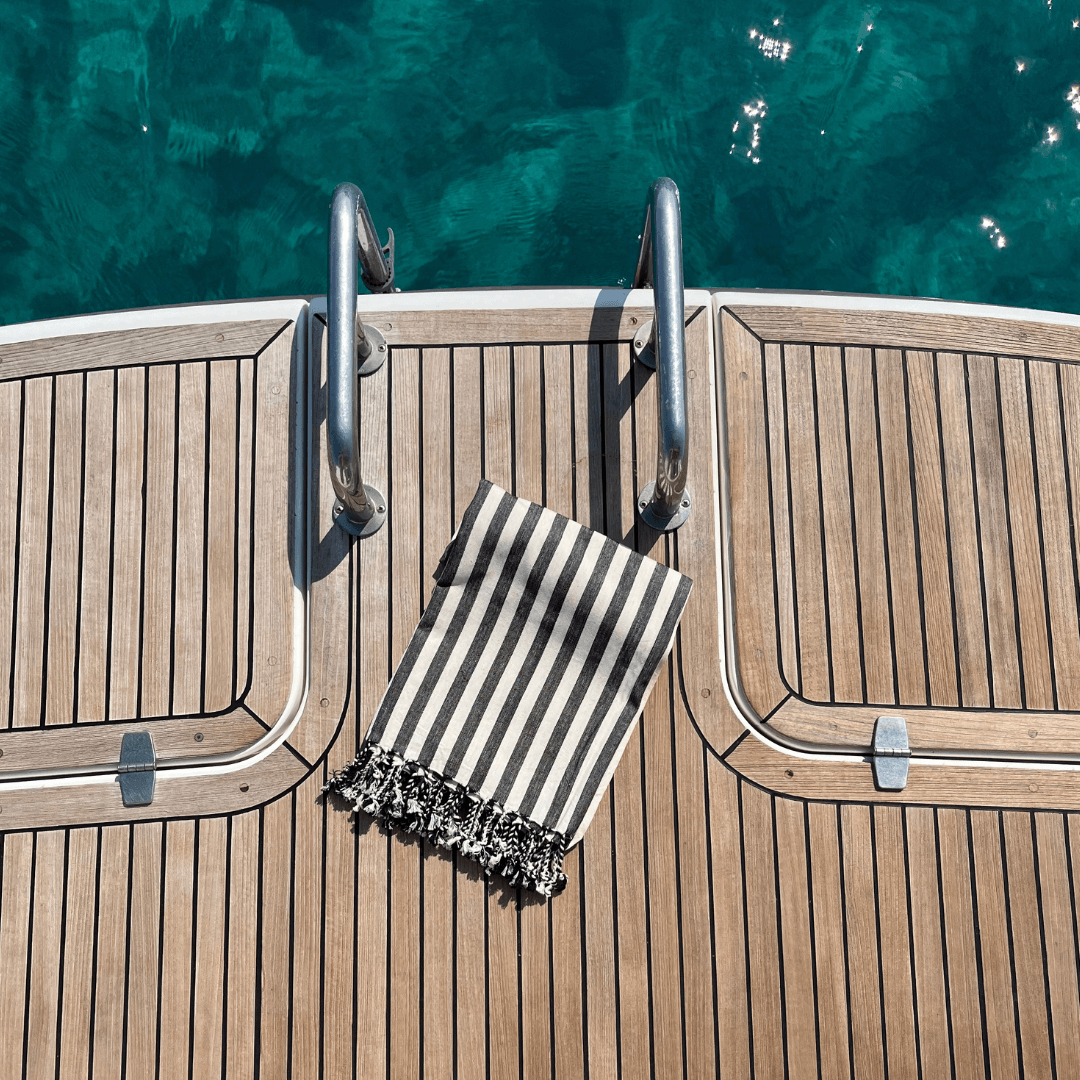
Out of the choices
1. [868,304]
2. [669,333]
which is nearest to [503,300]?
[669,333]

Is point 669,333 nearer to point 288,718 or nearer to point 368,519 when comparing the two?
point 368,519

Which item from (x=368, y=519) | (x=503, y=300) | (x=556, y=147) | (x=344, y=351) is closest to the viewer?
(x=344, y=351)

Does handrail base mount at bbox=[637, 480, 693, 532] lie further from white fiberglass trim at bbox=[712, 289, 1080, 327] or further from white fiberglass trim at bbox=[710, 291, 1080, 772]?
white fiberglass trim at bbox=[712, 289, 1080, 327]

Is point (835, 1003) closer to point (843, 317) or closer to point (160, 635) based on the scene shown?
point (843, 317)

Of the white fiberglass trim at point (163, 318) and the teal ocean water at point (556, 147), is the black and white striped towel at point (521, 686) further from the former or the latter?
the teal ocean water at point (556, 147)

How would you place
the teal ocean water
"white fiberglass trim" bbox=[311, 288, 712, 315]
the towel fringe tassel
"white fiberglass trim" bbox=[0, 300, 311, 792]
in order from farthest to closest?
the teal ocean water → "white fiberglass trim" bbox=[311, 288, 712, 315] → "white fiberglass trim" bbox=[0, 300, 311, 792] → the towel fringe tassel

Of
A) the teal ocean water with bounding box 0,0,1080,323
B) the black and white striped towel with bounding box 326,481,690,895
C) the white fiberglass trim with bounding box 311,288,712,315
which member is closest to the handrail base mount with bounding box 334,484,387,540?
the black and white striped towel with bounding box 326,481,690,895

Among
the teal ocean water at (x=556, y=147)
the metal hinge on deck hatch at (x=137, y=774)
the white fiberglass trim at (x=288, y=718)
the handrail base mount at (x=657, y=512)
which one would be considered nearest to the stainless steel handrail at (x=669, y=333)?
the handrail base mount at (x=657, y=512)
